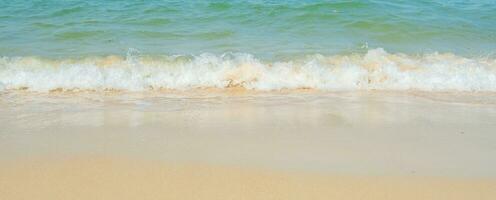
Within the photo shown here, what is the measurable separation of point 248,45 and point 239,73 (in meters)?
1.34

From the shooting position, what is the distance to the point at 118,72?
695cm

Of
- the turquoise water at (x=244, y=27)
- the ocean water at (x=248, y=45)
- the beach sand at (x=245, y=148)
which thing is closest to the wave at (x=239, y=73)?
the ocean water at (x=248, y=45)

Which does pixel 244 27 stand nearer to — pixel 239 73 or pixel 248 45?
pixel 248 45

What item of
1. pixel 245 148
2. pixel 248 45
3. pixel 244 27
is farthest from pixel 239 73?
pixel 245 148

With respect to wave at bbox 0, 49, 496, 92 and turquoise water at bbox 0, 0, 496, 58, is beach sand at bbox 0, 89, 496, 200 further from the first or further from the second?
turquoise water at bbox 0, 0, 496, 58

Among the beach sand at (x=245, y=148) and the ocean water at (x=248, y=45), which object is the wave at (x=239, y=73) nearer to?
the ocean water at (x=248, y=45)

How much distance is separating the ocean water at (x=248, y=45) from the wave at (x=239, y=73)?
0.01m

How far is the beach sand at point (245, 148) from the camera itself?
361 centimetres

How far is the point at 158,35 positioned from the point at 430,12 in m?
5.33

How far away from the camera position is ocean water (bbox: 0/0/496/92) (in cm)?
692

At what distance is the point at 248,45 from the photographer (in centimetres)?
827

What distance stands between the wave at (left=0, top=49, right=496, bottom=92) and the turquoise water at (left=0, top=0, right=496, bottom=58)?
1.57 ft

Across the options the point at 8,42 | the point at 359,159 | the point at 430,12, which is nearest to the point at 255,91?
the point at 359,159

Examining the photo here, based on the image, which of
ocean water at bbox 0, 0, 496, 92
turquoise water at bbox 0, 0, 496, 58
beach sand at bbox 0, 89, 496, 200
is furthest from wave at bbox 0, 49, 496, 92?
A: beach sand at bbox 0, 89, 496, 200
